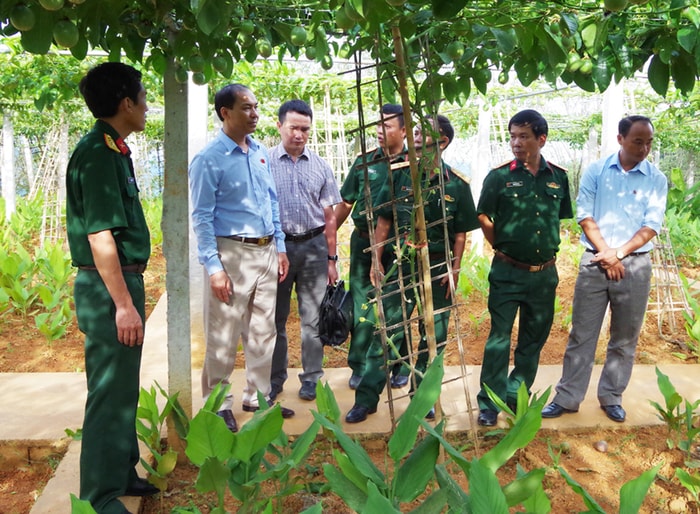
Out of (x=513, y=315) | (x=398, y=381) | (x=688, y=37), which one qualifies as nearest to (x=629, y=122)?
(x=513, y=315)

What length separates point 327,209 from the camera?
3.72m

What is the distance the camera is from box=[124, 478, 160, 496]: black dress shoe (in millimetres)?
2486

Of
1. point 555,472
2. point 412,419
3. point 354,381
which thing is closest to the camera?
point 412,419

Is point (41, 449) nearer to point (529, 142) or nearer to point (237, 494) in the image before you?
point (237, 494)

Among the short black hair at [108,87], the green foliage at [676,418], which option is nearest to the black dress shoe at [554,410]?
the green foliage at [676,418]

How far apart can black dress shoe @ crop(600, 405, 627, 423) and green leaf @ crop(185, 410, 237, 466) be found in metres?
2.23

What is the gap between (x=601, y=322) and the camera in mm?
3303

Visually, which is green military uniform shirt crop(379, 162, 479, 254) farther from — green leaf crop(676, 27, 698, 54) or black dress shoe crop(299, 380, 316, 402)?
green leaf crop(676, 27, 698, 54)

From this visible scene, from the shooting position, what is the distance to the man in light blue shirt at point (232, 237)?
9.71ft

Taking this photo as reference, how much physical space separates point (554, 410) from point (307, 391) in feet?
4.24

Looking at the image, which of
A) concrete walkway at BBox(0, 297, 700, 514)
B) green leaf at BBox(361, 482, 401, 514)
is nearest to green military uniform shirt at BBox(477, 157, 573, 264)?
concrete walkway at BBox(0, 297, 700, 514)

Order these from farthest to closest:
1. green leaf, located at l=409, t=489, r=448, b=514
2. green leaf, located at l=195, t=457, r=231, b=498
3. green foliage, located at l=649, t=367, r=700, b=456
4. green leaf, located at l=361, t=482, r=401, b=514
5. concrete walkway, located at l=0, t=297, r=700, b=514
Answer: green foliage, located at l=649, t=367, r=700, b=456 → concrete walkway, located at l=0, t=297, r=700, b=514 → green leaf, located at l=195, t=457, r=231, b=498 → green leaf, located at l=409, t=489, r=448, b=514 → green leaf, located at l=361, t=482, r=401, b=514

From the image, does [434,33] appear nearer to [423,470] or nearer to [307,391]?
[423,470]

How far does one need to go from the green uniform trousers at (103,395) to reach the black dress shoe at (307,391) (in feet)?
4.36
